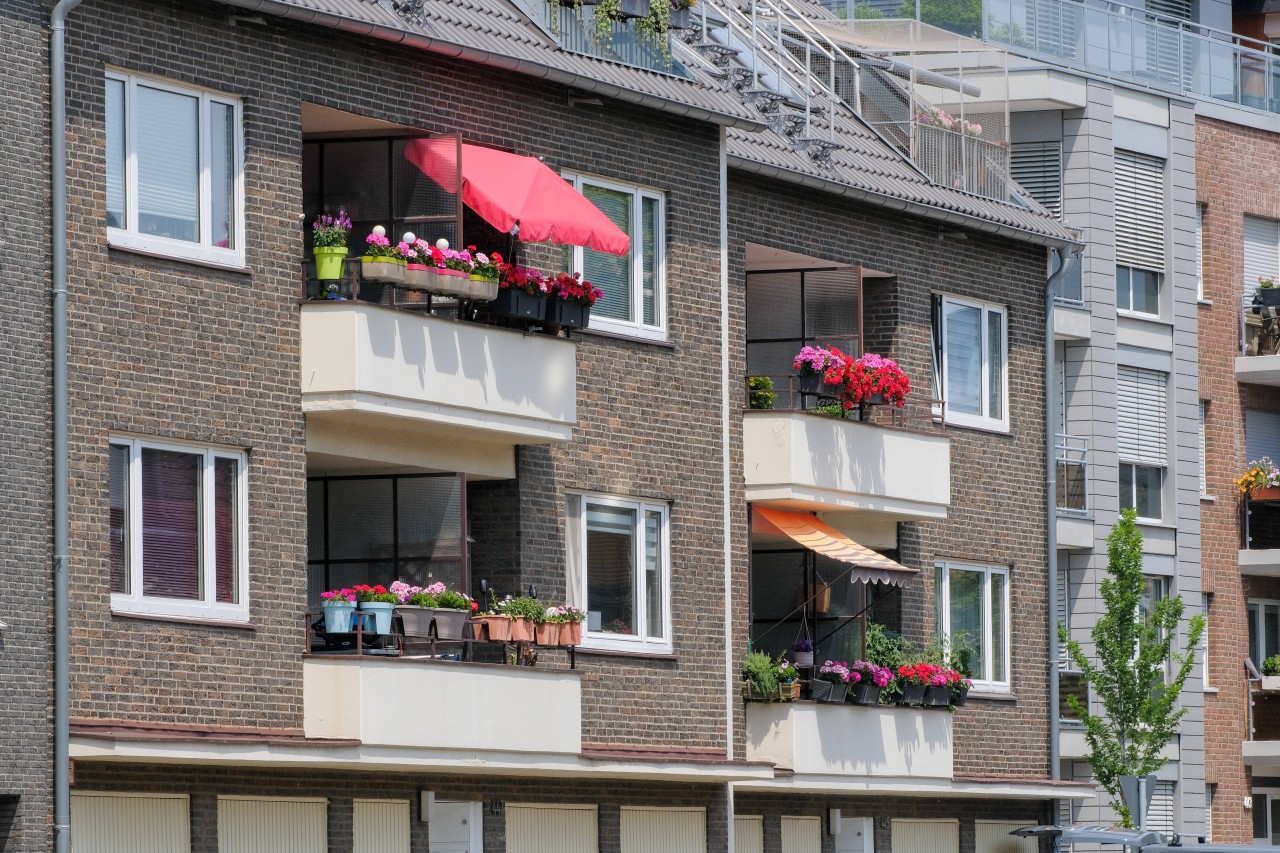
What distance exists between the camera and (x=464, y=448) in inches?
1068

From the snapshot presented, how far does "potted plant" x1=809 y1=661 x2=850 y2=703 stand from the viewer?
31938mm

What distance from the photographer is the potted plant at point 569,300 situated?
27.1 metres

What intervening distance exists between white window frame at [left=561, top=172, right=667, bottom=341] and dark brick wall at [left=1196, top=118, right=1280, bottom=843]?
16.0 m

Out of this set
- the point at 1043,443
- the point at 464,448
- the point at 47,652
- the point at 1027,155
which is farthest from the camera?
the point at 1027,155

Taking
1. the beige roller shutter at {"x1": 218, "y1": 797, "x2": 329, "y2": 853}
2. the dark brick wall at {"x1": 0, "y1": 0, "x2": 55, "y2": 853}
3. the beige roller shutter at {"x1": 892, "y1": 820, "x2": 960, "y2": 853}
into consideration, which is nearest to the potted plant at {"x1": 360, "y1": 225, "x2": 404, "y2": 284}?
the dark brick wall at {"x1": 0, "y1": 0, "x2": 55, "y2": 853}

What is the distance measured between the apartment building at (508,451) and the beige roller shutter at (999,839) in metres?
0.05

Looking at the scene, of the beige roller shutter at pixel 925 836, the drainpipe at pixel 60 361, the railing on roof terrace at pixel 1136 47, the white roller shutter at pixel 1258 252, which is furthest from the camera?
the white roller shutter at pixel 1258 252

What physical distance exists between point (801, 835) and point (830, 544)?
11.2 feet

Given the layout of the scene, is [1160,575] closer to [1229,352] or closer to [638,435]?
[1229,352]

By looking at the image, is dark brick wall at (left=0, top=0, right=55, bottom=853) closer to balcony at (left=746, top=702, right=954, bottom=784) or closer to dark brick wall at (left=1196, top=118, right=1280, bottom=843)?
balcony at (left=746, top=702, right=954, bottom=784)

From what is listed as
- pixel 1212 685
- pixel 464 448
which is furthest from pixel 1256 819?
pixel 464 448

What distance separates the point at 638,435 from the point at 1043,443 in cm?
935

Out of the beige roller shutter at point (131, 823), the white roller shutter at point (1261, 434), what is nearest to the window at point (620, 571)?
the beige roller shutter at point (131, 823)

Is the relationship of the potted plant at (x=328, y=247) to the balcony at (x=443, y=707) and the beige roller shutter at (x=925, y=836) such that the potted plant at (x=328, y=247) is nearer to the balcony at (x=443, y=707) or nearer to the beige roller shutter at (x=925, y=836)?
the balcony at (x=443, y=707)
